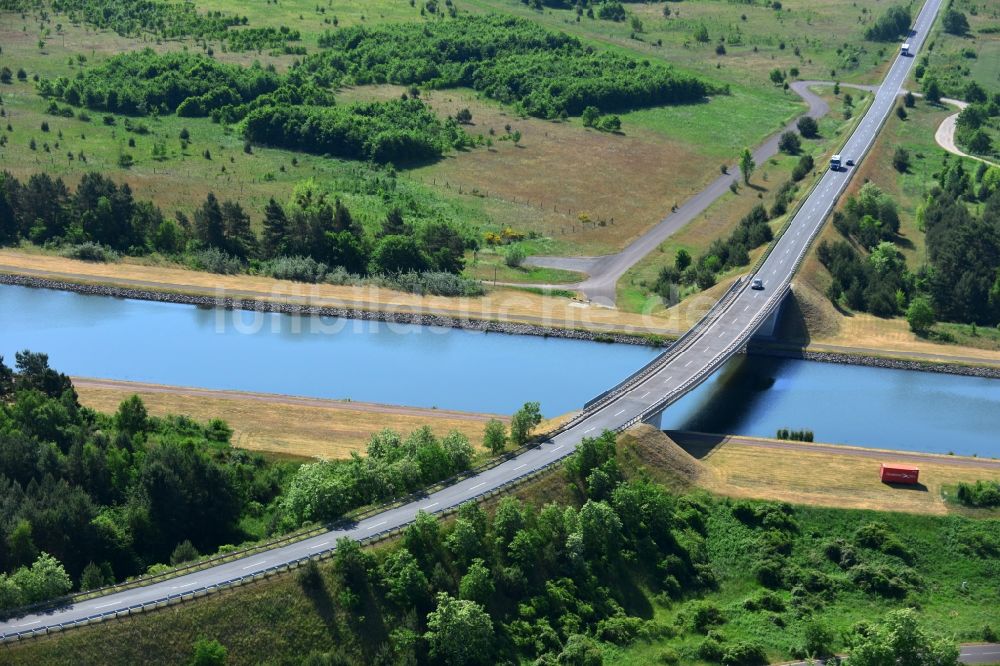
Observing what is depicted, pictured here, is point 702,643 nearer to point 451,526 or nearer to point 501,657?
point 501,657

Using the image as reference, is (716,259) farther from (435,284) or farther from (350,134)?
(350,134)

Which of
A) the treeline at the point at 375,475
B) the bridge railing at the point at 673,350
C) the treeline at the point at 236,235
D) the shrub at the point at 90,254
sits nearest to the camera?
the treeline at the point at 375,475

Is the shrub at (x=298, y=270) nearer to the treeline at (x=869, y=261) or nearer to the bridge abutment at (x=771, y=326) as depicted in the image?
the bridge abutment at (x=771, y=326)

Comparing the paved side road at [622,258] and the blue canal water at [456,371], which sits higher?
the paved side road at [622,258]

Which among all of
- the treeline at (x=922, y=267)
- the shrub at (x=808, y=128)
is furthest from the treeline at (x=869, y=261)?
the shrub at (x=808, y=128)

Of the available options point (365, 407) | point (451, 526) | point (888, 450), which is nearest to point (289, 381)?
point (365, 407)

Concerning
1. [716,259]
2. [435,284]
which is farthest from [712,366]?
[435,284]

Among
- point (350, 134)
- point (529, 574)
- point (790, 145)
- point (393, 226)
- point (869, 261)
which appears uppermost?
point (350, 134)
